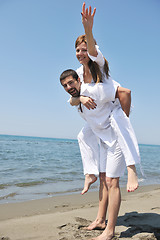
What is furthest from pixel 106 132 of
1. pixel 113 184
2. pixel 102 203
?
pixel 102 203

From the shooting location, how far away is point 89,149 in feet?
8.48

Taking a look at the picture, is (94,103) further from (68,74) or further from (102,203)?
(102,203)

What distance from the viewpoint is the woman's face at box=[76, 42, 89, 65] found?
92.9 inches

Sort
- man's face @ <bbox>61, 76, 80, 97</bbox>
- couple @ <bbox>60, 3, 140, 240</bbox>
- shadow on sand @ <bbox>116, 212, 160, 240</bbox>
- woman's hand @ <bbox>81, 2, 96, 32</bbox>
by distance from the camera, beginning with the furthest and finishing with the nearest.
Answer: shadow on sand @ <bbox>116, 212, 160, 240</bbox> < man's face @ <bbox>61, 76, 80, 97</bbox> < couple @ <bbox>60, 3, 140, 240</bbox> < woman's hand @ <bbox>81, 2, 96, 32</bbox>

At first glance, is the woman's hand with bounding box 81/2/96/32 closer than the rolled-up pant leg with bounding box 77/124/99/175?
Yes

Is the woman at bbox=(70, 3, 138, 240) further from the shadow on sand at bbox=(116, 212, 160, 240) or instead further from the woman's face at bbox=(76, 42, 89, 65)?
the shadow on sand at bbox=(116, 212, 160, 240)

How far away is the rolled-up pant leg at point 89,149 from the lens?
8.35ft

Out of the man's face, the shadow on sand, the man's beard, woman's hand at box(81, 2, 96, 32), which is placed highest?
woman's hand at box(81, 2, 96, 32)

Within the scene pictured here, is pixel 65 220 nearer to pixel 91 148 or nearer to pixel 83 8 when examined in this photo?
pixel 91 148

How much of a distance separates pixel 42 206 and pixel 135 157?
2.42 m

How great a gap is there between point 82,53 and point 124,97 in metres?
0.66

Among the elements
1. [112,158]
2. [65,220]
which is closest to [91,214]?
[65,220]

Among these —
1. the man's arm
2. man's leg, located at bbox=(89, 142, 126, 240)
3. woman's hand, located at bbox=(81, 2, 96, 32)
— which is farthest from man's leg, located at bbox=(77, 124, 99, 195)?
woman's hand, located at bbox=(81, 2, 96, 32)

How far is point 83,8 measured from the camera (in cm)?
198
